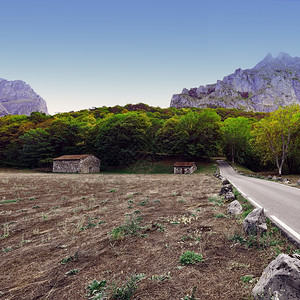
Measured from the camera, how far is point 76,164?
154 feet

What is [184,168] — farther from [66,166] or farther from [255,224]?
[255,224]

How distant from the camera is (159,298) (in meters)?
3.20

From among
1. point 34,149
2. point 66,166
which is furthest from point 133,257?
point 34,149

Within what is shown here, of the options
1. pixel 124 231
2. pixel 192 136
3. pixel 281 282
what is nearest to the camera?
pixel 281 282

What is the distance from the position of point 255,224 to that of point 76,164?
46.7 m

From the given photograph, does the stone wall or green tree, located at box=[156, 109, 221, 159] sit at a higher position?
green tree, located at box=[156, 109, 221, 159]

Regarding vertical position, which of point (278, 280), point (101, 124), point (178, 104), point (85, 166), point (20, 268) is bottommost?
point (85, 166)

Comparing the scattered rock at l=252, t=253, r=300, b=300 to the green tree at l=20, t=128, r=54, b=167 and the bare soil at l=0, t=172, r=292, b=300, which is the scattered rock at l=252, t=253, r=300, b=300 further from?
the green tree at l=20, t=128, r=54, b=167

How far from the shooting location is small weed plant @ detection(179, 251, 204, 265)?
4289mm

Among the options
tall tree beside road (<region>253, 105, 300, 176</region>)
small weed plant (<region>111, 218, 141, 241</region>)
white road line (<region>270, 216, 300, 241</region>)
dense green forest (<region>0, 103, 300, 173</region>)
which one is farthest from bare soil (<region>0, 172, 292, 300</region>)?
dense green forest (<region>0, 103, 300, 173</region>)

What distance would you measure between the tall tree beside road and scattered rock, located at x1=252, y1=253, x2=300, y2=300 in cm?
3550

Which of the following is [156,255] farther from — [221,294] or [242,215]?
[242,215]

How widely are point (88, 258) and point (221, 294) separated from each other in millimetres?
3256

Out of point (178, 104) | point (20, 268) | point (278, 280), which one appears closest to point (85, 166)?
point (20, 268)
